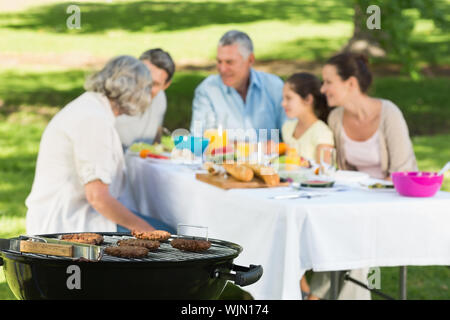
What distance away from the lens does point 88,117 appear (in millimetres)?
4680

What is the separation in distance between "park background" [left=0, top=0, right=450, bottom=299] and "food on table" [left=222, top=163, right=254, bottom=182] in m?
2.03

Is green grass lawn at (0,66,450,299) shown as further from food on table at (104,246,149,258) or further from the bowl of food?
food on table at (104,246,149,258)

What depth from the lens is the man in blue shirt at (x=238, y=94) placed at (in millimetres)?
6566

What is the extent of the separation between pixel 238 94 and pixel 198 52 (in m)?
15.2

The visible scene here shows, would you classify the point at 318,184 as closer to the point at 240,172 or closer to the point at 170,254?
the point at 240,172

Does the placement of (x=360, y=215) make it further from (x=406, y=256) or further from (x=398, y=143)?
(x=398, y=143)

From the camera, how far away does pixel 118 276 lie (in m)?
2.68

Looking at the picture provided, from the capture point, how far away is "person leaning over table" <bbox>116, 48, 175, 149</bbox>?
634 centimetres

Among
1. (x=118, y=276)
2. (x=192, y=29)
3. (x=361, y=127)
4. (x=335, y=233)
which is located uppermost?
(x=192, y=29)

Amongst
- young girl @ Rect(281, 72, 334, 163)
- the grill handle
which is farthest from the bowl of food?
the grill handle

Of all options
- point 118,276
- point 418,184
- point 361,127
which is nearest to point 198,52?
point 361,127

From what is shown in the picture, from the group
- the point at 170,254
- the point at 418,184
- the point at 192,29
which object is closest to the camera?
the point at 170,254

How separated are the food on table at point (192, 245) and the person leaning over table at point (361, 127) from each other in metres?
2.23

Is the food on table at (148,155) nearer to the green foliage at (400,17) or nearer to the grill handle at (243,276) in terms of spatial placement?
the grill handle at (243,276)
